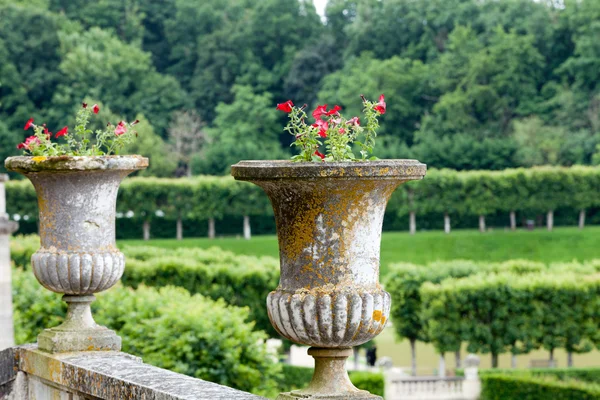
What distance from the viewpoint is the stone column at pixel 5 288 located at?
497 inches

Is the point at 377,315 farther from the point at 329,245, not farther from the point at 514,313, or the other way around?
the point at 514,313

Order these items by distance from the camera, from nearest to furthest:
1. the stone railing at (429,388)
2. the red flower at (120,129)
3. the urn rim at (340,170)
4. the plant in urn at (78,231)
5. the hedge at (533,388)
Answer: the urn rim at (340,170)
the plant in urn at (78,231)
the red flower at (120,129)
the hedge at (533,388)
the stone railing at (429,388)

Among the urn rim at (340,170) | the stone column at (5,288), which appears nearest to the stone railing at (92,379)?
the urn rim at (340,170)

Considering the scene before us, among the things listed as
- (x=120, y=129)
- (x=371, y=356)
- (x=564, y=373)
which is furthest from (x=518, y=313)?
(x=120, y=129)

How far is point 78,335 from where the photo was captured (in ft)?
20.0

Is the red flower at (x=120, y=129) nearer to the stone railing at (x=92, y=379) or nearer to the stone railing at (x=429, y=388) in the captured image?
the stone railing at (x=92, y=379)

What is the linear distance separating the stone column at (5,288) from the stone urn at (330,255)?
28.5ft

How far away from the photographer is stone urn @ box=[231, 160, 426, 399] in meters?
4.04

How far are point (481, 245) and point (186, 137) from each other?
20825 mm

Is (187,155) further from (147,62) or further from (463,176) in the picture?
(463,176)

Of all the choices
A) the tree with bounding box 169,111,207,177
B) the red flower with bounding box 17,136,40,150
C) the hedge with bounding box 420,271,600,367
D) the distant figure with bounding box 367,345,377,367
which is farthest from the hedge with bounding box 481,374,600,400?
the tree with bounding box 169,111,207,177

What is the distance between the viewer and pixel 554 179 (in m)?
52.5

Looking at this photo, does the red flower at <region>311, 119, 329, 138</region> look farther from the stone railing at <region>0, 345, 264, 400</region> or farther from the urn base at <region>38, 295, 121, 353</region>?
the urn base at <region>38, 295, 121, 353</region>

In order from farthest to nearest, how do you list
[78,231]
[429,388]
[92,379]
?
[429,388]
[78,231]
[92,379]
